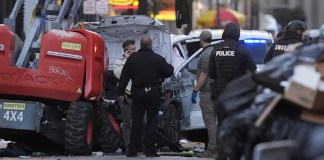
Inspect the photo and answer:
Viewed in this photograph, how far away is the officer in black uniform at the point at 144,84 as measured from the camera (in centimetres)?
1444

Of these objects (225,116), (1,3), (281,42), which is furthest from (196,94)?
(225,116)

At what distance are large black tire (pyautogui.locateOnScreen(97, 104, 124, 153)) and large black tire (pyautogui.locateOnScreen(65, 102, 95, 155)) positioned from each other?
2.12ft

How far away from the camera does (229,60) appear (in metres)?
13.2

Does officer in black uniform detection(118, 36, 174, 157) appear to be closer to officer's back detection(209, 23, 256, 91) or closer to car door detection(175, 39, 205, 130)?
officer's back detection(209, 23, 256, 91)

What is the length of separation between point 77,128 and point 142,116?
948 mm

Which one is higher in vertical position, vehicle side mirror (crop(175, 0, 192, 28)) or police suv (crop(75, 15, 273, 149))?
vehicle side mirror (crop(175, 0, 192, 28))

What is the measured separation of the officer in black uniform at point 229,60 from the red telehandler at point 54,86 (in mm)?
2027

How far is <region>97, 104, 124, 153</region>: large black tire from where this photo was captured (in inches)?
601

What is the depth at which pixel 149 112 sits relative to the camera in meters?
14.6

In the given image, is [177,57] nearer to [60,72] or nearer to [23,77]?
[60,72]

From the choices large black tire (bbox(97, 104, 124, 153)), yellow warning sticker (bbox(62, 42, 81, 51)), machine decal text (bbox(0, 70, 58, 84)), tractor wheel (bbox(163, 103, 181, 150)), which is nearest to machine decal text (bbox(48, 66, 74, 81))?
machine decal text (bbox(0, 70, 58, 84))

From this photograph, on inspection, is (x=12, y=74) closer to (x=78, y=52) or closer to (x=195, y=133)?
(x=78, y=52)

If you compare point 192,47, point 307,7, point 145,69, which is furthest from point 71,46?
point 307,7

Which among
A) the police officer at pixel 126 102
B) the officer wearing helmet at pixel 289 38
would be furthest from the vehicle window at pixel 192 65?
the officer wearing helmet at pixel 289 38
